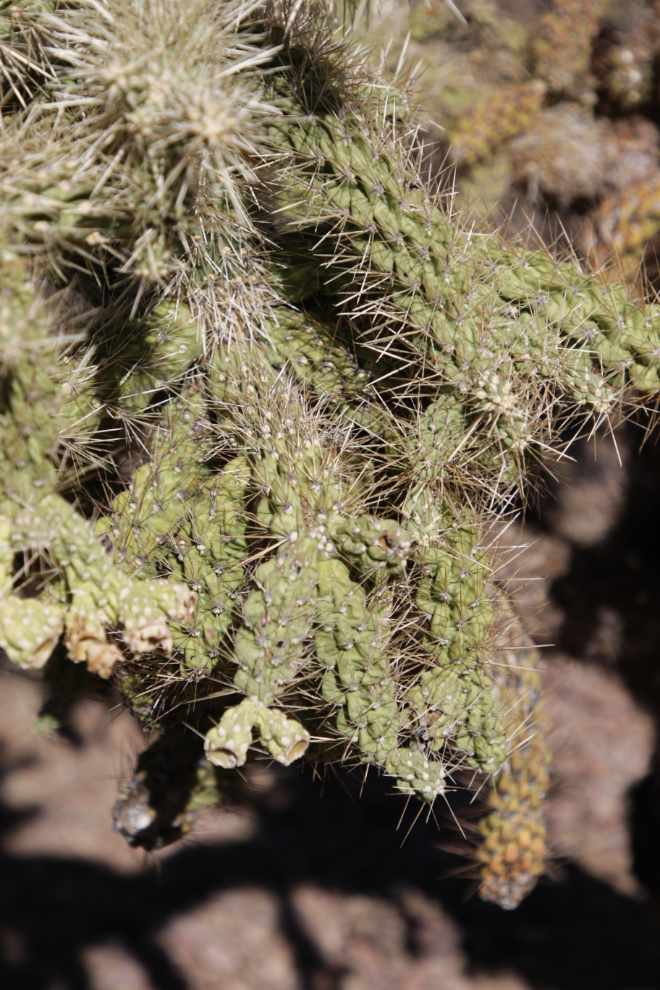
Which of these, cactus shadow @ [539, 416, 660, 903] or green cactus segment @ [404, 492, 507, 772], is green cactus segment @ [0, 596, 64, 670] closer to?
green cactus segment @ [404, 492, 507, 772]

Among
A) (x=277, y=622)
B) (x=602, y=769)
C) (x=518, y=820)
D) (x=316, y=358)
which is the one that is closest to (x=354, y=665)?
(x=277, y=622)

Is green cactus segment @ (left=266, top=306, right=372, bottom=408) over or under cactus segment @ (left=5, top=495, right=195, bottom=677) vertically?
over

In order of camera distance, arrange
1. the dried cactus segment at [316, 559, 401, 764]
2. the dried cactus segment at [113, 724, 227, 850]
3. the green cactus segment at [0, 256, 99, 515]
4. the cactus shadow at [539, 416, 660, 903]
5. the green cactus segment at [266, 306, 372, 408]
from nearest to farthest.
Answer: the green cactus segment at [0, 256, 99, 515]
the dried cactus segment at [316, 559, 401, 764]
the green cactus segment at [266, 306, 372, 408]
the dried cactus segment at [113, 724, 227, 850]
the cactus shadow at [539, 416, 660, 903]

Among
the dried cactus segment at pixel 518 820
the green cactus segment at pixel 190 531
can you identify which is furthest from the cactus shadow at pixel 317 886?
the green cactus segment at pixel 190 531

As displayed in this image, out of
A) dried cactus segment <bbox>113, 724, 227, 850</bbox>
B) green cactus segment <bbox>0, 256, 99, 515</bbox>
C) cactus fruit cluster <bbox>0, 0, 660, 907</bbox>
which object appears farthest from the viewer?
dried cactus segment <bbox>113, 724, 227, 850</bbox>

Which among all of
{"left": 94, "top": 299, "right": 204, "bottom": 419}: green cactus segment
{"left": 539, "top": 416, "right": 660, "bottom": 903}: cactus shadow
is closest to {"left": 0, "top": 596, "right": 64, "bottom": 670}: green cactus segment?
{"left": 94, "top": 299, "right": 204, "bottom": 419}: green cactus segment

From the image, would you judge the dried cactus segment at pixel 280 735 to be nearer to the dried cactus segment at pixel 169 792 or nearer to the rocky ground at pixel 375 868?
the dried cactus segment at pixel 169 792

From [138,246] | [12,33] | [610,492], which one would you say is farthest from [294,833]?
[12,33]

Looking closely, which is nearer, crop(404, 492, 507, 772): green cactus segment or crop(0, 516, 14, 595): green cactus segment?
crop(0, 516, 14, 595): green cactus segment
